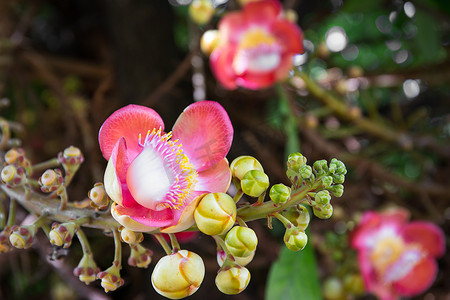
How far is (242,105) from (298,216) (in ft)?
2.27

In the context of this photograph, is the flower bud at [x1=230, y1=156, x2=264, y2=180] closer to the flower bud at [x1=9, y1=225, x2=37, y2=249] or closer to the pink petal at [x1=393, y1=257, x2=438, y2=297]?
the flower bud at [x1=9, y1=225, x2=37, y2=249]

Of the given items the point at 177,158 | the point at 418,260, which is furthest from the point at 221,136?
the point at 418,260

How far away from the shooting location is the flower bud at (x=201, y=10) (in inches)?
28.9

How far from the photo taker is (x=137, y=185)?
31 cm

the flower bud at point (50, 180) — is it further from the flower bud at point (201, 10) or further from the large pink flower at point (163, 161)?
the flower bud at point (201, 10)

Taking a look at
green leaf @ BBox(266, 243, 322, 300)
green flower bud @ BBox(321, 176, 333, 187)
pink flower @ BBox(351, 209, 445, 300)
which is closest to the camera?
green flower bud @ BBox(321, 176, 333, 187)

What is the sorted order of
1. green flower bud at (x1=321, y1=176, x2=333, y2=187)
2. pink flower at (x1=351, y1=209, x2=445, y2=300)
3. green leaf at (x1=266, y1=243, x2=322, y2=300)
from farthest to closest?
pink flower at (x1=351, y1=209, x2=445, y2=300) < green leaf at (x1=266, y1=243, x2=322, y2=300) < green flower bud at (x1=321, y1=176, x2=333, y2=187)

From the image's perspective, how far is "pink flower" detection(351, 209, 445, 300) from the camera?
68 centimetres

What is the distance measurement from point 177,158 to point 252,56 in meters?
0.47

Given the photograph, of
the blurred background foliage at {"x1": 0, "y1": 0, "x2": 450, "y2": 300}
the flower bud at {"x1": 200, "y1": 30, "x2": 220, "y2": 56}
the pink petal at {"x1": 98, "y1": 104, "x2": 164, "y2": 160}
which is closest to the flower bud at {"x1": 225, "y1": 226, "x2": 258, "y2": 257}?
the pink petal at {"x1": 98, "y1": 104, "x2": 164, "y2": 160}

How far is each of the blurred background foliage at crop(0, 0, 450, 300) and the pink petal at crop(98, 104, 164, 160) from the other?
293 millimetres

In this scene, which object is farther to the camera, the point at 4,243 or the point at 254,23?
the point at 254,23

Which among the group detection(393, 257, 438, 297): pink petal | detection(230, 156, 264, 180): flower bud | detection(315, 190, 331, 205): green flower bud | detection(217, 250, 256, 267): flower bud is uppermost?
detection(315, 190, 331, 205): green flower bud

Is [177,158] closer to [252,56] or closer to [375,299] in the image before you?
[252,56]
